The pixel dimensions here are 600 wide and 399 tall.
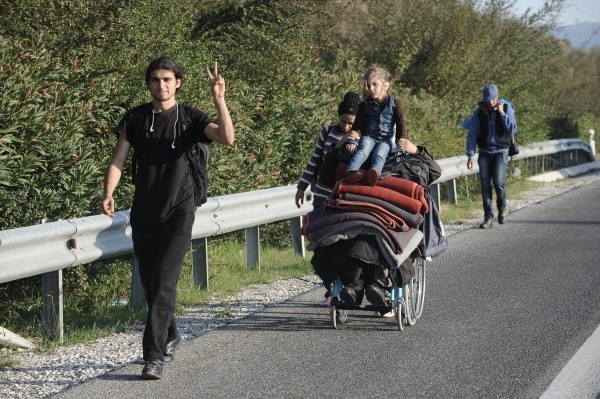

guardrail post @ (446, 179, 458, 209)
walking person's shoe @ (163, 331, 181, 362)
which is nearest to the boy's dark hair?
walking person's shoe @ (163, 331, 181, 362)

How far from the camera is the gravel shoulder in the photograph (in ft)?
21.2

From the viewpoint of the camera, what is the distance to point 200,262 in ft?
32.1

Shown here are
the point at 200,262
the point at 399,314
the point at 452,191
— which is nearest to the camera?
the point at 399,314

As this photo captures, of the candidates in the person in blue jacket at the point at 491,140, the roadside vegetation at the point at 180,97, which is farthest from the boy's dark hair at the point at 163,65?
the person in blue jacket at the point at 491,140

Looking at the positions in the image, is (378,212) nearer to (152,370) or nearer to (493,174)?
(152,370)

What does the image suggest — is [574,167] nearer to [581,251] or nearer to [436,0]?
[436,0]

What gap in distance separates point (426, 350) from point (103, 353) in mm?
2102

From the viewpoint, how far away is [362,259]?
7.65 metres

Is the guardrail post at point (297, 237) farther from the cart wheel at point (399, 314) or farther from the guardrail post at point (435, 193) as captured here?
the guardrail post at point (435, 193)

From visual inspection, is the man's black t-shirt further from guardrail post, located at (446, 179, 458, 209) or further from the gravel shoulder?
guardrail post, located at (446, 179, 458, 209)

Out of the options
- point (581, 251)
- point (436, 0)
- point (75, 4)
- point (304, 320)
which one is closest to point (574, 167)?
point (436, 0)

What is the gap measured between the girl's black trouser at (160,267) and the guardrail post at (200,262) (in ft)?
8.75

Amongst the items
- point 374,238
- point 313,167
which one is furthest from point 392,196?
point 313,167

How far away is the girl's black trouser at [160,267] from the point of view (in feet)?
21.8
